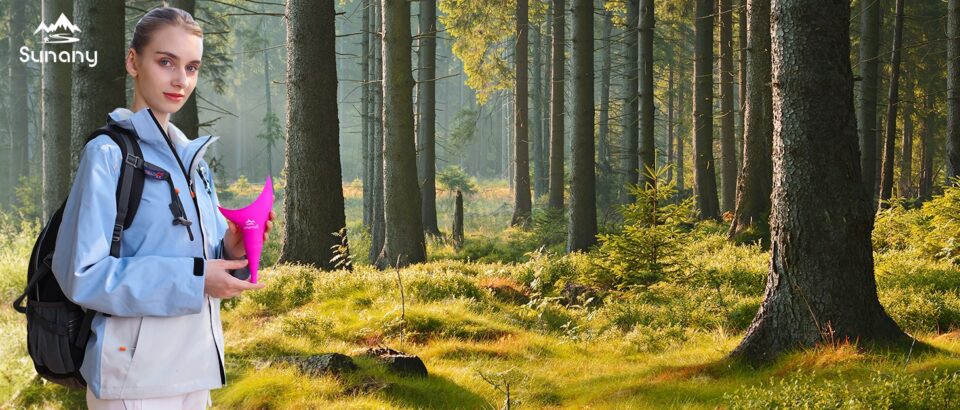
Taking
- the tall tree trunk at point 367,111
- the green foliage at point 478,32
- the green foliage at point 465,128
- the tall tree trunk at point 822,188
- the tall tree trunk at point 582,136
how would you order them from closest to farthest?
the tall tree trunk at point 822,188
the tall tree trunk at point 582,136
the green foliage at point 478,32
the tall tree trunk at point 367,111
the green foliage at point 465,128

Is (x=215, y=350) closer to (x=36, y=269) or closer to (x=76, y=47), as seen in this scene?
(x=36, y=269)

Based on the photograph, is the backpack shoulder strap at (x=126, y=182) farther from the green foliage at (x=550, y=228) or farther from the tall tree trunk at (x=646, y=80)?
the green foliage at (x=550, y=228)

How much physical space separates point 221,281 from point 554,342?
6216 millimetres

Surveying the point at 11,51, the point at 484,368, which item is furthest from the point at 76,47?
the point at 11,51

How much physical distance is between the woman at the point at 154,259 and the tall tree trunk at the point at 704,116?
60.2 feet

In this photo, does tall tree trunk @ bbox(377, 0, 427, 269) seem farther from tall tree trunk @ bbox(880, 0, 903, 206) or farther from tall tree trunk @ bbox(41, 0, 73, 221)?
tall tree trunk @ bbox(880, 0, 903, 206)

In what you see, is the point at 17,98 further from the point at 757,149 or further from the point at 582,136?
the point at 757,149

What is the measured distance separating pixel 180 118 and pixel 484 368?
7.16 m

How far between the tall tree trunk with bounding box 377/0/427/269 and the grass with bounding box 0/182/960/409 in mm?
912

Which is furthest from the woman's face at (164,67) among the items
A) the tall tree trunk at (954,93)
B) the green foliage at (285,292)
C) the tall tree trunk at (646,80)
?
the tall tree trunk at (954,93)

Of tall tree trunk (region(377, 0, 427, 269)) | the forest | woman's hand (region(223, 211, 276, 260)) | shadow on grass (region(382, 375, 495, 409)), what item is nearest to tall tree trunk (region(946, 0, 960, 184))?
the forest

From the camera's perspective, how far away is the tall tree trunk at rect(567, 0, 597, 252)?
1577 cm

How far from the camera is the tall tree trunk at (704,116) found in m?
20.1

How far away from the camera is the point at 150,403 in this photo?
8.96 feet
